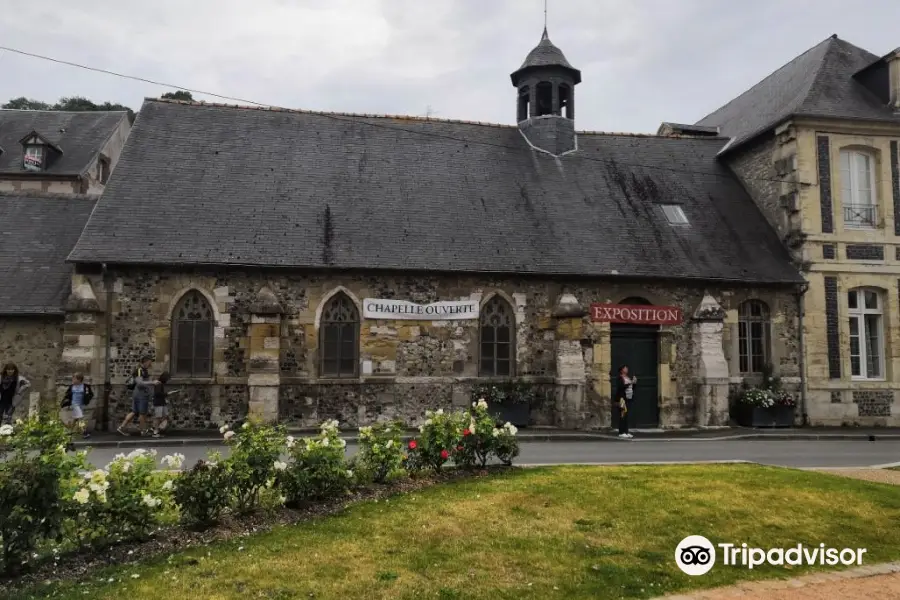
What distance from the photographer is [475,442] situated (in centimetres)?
875

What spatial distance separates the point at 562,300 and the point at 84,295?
35.6 ft

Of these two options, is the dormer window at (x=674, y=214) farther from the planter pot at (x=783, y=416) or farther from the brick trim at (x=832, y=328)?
the planter pot at (x=783, y=416)

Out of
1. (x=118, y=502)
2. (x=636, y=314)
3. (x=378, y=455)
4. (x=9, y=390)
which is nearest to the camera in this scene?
(x=118, y=502)

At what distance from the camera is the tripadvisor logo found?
5.52 metres

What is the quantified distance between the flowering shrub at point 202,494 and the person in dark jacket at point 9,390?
991 centimetres

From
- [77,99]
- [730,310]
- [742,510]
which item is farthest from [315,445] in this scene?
[77,99]

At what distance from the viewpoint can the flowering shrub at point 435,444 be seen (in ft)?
27.7

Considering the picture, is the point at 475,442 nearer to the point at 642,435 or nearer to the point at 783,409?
the point at 642,435

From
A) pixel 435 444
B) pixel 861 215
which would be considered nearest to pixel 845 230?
pixel 861 215

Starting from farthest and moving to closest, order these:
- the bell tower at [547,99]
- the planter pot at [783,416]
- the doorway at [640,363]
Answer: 1. the bell tower at [547,99]
2. the doorway at [640,363]
3. the planter pot at [783,416]

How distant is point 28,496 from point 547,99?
1903 centimetres

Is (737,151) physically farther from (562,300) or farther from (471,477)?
(471,477)

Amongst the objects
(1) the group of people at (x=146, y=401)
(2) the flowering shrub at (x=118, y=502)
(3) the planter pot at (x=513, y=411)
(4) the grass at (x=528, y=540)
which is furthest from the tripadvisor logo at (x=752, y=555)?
(1) the group of people at (x=146, y=401)

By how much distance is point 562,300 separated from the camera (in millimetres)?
15547
